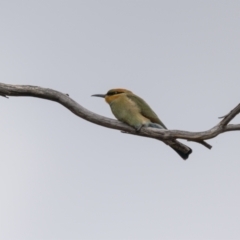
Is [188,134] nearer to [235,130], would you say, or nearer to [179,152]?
[235,130]

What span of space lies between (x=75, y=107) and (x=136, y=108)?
31.1 inches

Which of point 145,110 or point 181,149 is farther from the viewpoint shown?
point 145,110

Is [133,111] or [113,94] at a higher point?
[113,94]

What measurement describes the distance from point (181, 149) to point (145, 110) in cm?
48

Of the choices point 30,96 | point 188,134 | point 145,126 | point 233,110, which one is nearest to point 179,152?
point 145,126

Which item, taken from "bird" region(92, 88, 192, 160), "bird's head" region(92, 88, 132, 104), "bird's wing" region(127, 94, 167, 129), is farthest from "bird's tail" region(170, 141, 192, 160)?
"bird's head" region(92, 88, 132, 104)

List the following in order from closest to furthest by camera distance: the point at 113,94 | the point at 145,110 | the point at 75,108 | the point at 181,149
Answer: the point at 75,108 < the point at 181,149 < the point at 145,110 < the point at 113,94

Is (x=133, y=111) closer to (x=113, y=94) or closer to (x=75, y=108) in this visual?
(x=113, y=94)

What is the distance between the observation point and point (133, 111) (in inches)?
184

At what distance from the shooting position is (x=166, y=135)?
13.4 feet

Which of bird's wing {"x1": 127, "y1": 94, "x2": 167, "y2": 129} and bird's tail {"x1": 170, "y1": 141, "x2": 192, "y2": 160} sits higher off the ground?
bird's wing {"x1": 127, "y1": 94, "x2": 167, "y2": 129}

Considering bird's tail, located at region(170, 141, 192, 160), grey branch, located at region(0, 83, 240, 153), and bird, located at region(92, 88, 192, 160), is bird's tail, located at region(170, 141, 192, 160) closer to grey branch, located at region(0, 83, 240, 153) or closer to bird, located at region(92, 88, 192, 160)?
bird, located at region(92, 88, 192, 160)

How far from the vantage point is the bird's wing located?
15.6 feet

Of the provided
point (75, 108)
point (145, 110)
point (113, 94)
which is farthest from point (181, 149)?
point (75, 108)
